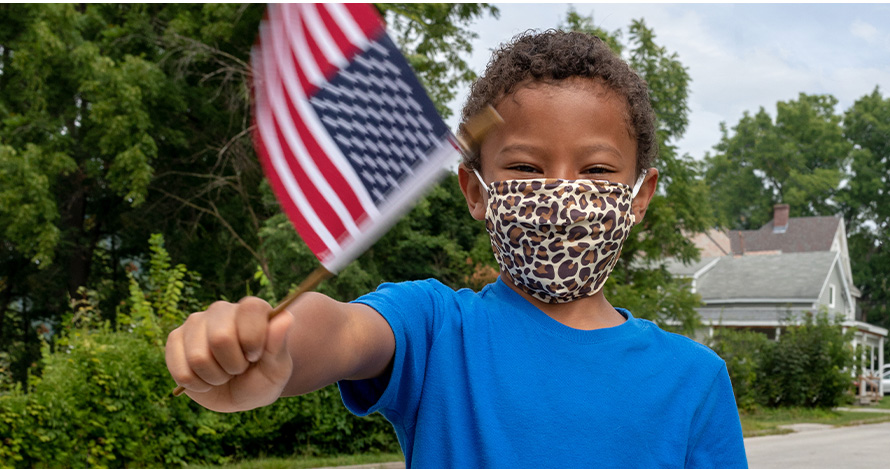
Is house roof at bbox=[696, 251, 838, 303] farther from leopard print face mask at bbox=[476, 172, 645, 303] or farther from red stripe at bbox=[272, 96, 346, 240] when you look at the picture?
red stripe at bbox=[272, 96, 346, 240]

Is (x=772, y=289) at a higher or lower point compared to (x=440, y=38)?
lower

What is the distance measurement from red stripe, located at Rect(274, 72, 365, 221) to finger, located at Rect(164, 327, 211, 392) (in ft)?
0.95

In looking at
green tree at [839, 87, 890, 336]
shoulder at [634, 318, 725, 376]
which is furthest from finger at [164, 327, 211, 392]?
green tree at [839, 87, 890, 336]

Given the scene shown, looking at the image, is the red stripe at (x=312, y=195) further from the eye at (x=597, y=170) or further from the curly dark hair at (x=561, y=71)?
the eye at (x=597, y=170)

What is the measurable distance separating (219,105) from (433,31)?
560 centimetres

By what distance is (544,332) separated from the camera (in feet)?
5.59

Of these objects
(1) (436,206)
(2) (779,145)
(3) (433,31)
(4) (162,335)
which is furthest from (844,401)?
(2) (779,145)

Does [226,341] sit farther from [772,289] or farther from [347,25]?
[772,289]

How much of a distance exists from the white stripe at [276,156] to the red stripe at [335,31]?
85mm

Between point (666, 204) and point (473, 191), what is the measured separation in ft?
49.3

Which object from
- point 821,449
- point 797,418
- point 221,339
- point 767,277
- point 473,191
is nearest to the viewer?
point 221,339

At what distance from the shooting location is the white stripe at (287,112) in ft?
3.71

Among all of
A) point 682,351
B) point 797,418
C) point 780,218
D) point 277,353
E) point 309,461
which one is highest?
point 277,353

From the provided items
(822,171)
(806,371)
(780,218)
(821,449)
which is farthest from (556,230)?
(822,171)
